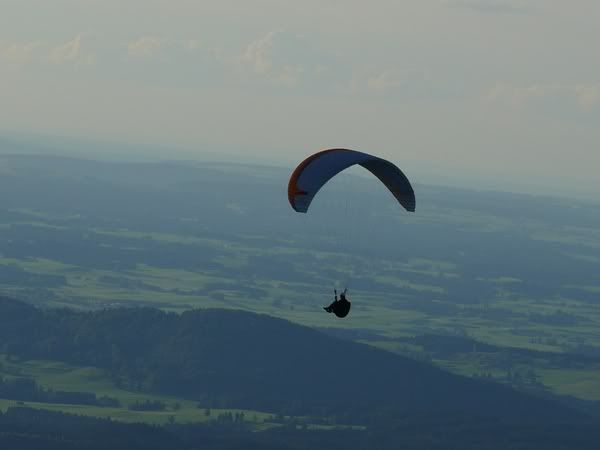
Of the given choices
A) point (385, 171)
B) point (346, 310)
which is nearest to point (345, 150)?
point (385, 171)

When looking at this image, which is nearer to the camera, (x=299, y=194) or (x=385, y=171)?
(x=299, y=194)

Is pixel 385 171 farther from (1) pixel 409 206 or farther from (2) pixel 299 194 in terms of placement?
(2) pixel 299 194

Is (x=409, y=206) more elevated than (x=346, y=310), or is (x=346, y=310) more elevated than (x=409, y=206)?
(x=409, y=206)

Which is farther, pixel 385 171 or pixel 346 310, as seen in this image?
pixel 385 171

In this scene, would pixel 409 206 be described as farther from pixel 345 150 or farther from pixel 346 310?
pixel 346 310

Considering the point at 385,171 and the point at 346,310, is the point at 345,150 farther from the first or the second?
the point at 346,310

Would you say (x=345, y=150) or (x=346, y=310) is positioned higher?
(x=345, y=150)
